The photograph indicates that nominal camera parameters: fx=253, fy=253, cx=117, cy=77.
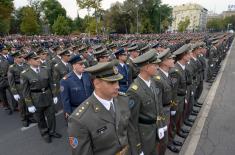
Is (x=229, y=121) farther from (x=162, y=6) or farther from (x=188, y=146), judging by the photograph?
(x=162, y=6)

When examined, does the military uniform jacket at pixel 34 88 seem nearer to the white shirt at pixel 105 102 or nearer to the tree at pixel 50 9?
the white shirt at pixel 105 102

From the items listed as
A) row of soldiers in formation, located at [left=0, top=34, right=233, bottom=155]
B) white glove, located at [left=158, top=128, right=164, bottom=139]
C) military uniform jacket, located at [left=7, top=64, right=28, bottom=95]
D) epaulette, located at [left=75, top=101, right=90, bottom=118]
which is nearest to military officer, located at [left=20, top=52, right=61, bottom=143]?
row of soldiers in formation, located at [left=0, top=34, right=233, bottom=155]

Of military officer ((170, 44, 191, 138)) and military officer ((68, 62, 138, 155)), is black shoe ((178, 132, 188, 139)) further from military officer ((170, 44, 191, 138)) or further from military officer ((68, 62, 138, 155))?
military officer ((68, 62, 138, 155))

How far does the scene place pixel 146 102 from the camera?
3.29 meters

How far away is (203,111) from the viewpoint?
735 centimetres

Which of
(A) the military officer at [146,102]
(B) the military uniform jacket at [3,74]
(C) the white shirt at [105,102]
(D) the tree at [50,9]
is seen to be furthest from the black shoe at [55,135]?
(D) the tree at [50,9]

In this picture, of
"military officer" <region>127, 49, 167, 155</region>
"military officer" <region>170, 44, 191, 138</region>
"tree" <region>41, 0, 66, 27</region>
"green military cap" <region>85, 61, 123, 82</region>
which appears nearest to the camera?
"green military cap" <region>85, 61, 123, 82</region>

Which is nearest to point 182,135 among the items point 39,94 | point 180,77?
point 180,77

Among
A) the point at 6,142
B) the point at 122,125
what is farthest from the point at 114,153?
the point at 6,142

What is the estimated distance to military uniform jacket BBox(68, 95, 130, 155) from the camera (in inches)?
91.5

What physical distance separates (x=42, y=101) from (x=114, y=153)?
332 centimetres

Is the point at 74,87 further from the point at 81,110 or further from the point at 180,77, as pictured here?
the point at 81,110

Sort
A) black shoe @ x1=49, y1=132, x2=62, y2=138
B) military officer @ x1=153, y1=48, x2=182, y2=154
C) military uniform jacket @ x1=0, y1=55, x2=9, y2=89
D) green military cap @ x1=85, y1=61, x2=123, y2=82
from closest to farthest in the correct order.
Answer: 1. green military cap @ x1=85, y1=61, x2=123, y2=82
2. military officer @ x1=153, y1=48, x2=182, y2=154
3. black shoe @ x1=49, y1=132, x2=62, y2=138
4. military uniform jacket @ x1=0, y1=55, x2=9, y2=89

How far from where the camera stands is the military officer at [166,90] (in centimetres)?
394
